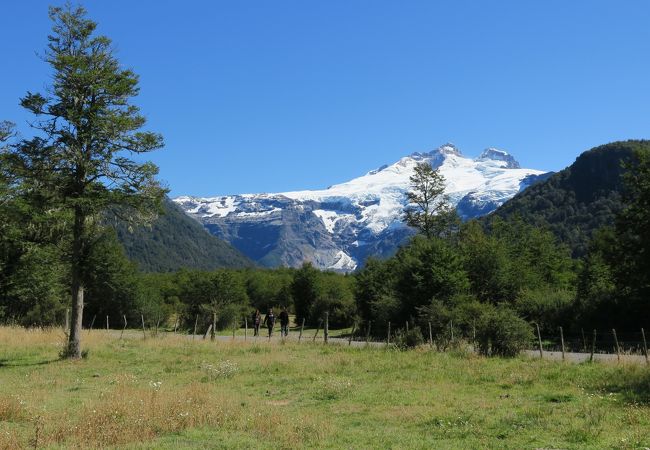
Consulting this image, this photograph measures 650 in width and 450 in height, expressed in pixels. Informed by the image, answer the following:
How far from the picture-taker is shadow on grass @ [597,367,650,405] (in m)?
13.6

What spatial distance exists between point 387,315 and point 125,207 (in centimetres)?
2414

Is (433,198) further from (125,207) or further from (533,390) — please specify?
(533,390)

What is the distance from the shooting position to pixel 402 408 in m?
13.6

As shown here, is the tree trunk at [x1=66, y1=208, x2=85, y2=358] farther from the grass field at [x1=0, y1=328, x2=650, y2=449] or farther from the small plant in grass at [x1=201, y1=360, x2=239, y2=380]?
the small plant in grass at [x1=201, y1=360, x2=239, y2=380]

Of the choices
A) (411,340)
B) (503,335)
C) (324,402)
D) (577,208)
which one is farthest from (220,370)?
(577,208)

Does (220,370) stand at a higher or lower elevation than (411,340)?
lower

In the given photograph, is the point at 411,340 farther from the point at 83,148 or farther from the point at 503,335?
the point at 83,148

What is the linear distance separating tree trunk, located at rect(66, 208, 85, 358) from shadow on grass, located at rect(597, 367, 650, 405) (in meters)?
20.0

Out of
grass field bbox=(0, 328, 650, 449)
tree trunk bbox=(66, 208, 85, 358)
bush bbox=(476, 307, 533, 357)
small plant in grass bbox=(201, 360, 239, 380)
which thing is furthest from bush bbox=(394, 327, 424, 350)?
tree trunk bbox=(66, 208, 85, 358)

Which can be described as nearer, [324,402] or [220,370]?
[324,402]

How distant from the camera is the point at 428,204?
177 ft

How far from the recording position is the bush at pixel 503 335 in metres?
23.0

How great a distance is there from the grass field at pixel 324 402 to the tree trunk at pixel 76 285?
40.9 inches

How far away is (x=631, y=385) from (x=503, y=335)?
7.71m
